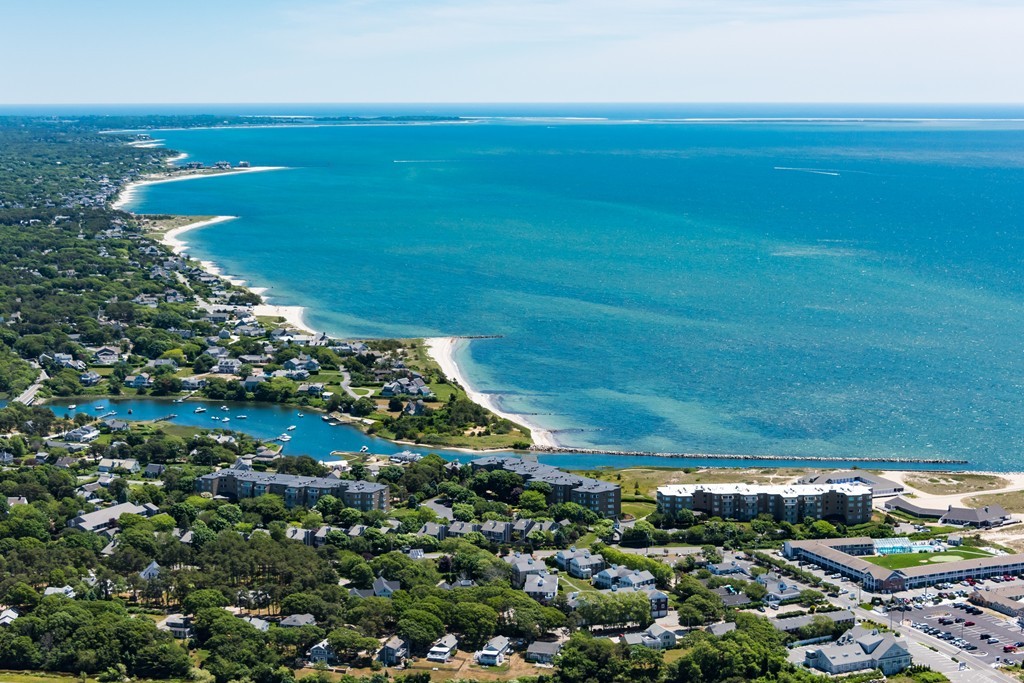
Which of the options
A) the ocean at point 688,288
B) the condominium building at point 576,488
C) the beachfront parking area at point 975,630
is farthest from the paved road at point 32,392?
the beachfront parking area at point 975,630

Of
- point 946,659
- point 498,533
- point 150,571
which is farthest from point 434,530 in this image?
point 946,659

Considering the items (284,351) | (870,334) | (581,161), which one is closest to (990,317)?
(870,334)

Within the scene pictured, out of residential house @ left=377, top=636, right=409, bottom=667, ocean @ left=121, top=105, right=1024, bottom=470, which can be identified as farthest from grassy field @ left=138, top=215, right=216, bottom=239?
residential house @ left=377, top=636, right=409, bottom=667

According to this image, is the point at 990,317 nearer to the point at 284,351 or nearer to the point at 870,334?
the point at 870,334

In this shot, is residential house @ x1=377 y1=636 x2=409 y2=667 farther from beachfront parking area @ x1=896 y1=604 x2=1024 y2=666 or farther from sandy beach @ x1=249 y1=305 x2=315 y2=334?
sandy beach @ x1=249 y1=305 x2=315 y2=334

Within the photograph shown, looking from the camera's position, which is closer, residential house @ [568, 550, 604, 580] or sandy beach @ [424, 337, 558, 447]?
residential house @ [568, 550, 604, 580]

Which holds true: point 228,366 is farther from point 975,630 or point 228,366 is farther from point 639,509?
point 975,630
